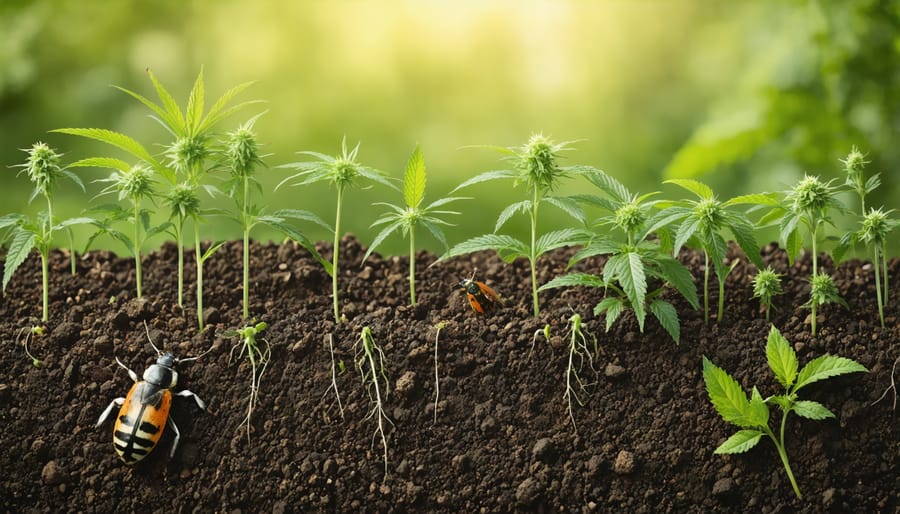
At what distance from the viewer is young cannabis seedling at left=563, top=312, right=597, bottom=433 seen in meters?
2.07

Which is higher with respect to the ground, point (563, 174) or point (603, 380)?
point (563, 174)

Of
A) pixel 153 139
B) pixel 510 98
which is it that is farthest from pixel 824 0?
pixel 153 139

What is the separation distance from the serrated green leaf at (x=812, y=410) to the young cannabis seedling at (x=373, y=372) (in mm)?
875

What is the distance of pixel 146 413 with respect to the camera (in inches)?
78.0

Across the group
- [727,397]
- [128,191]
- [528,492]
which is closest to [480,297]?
[528,492]

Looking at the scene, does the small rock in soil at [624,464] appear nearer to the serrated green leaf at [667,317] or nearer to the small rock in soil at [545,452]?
the small rock in soil at [545,452]

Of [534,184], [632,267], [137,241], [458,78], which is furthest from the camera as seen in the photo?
[458,78]

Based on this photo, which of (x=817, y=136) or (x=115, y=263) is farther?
(x=817, y=136)

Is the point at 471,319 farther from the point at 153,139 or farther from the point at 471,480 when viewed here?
the point at 153,139

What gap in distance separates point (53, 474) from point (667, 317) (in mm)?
1388

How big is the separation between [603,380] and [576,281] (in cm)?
23

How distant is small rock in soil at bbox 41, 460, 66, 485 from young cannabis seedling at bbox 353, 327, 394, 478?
673 mm

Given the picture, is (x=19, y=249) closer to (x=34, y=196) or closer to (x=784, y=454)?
(x=34, y=196)

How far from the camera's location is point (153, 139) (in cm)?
315
